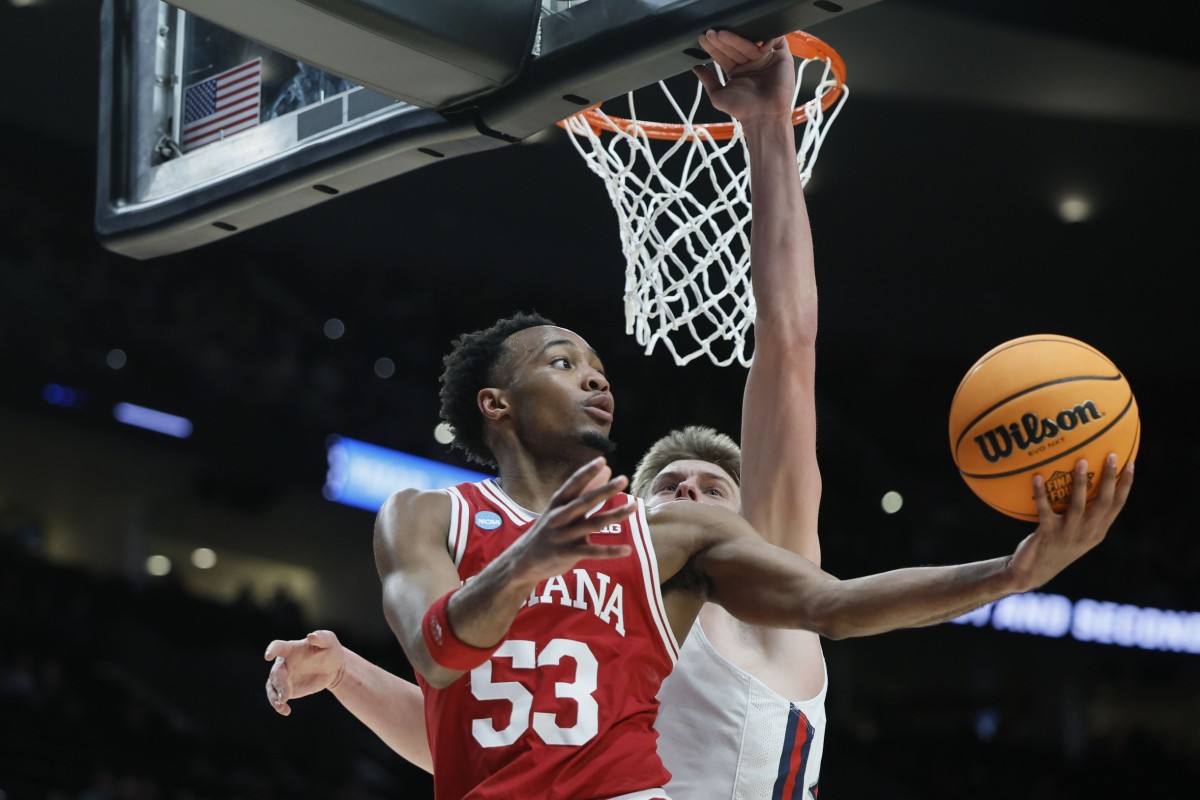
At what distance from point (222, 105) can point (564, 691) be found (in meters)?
1.94

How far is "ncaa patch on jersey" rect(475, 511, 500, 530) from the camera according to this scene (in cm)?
282

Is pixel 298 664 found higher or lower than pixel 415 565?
lower

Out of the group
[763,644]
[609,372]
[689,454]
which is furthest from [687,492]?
[609,372]

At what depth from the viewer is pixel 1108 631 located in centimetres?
1435

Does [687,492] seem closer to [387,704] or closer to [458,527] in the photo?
[387,704]

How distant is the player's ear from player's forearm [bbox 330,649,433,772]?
82cm

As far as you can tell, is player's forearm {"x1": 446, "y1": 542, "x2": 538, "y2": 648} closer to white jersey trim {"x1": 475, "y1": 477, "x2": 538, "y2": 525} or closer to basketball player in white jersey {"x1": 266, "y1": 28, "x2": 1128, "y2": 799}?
white jersey trim {"x1": 475, "y1": 477, "x2": 538, "y2": 525}

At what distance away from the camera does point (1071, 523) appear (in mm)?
2322

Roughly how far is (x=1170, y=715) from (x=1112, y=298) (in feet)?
22.2

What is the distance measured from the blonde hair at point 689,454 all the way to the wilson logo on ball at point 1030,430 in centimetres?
154

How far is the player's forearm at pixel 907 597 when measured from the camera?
7.94 ft

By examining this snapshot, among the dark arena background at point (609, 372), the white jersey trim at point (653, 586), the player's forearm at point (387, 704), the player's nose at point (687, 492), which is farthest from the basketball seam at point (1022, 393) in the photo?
the dark arena background at point (609, 372)

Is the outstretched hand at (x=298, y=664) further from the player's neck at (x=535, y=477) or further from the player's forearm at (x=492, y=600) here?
the player's forearm at (x=492, y=600)

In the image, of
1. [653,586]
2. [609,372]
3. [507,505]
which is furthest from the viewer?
[609,372]
